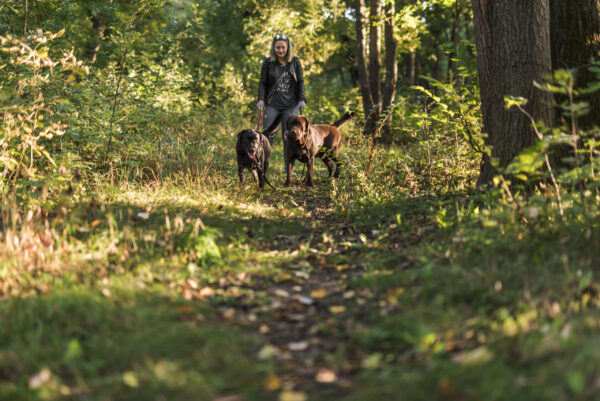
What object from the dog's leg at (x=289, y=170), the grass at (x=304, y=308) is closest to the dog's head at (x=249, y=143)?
the dog's leg at (x=289, y=170)

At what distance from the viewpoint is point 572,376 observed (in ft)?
5.86

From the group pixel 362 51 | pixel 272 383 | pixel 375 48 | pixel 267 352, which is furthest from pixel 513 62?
pixel 362 51

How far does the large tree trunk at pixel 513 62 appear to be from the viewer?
4.55 metres

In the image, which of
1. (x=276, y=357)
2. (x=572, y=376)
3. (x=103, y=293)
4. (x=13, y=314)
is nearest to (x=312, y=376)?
(x=276, y=357)

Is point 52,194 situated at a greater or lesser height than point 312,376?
greater

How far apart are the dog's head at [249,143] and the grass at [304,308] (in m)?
2.32

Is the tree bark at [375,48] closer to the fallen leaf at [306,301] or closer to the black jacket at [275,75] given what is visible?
the black jacket at [275,75]

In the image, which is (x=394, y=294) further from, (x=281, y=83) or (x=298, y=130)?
(x=281, y=83)

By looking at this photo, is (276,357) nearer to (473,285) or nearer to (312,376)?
(312,376)

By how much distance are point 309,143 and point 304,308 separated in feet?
16.5

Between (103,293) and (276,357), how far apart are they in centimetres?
130

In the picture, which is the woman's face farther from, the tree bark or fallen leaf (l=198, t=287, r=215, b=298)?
fallen leaf (l=198, t=287, r=215, b=298)

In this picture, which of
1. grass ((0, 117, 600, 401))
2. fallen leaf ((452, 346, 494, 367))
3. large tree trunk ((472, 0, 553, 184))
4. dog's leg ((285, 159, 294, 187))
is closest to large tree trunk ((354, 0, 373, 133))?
dog's leg ((285, 159, 294, 187))

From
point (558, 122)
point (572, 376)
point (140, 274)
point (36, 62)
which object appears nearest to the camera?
point (572, 376)
